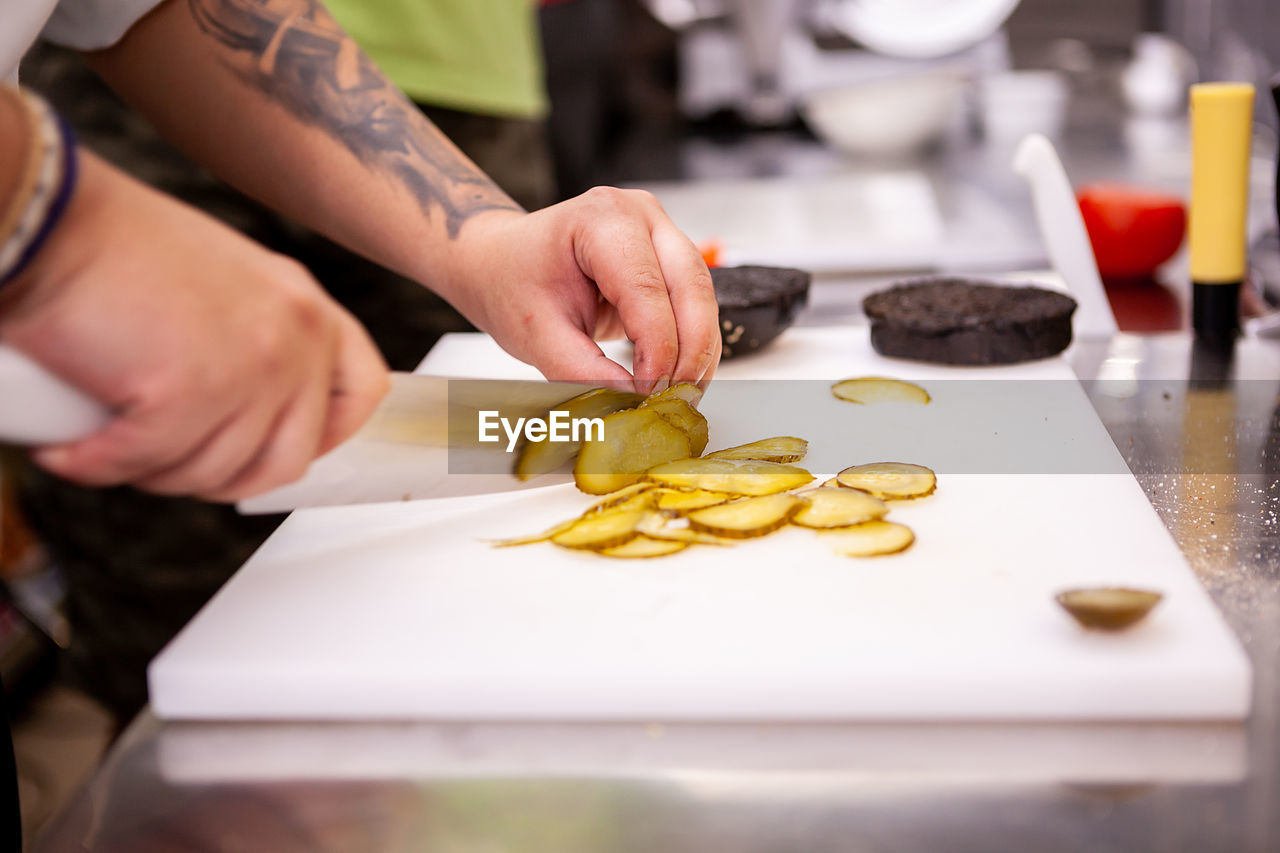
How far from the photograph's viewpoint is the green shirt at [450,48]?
1858 millimetres

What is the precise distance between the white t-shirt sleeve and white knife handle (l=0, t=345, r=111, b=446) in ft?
2.11

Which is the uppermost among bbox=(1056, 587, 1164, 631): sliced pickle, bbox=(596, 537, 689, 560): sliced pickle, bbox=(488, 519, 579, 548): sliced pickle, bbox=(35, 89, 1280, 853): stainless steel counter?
bbox=(1056, 587, 1164, 631): sliced pickle

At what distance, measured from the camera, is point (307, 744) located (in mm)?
667

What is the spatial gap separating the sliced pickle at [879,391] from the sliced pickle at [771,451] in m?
0.14

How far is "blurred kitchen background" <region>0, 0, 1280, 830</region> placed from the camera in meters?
1.73

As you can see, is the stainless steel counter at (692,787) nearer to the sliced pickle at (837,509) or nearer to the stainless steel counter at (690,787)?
the stainless steel counter at (690,787)

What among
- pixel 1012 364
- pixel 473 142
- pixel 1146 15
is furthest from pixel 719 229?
pixel 1146 15

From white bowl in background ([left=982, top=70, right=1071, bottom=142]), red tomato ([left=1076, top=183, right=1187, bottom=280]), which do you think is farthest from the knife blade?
white bowl in background ([left=982, top=70, right=1071, bottom=142])

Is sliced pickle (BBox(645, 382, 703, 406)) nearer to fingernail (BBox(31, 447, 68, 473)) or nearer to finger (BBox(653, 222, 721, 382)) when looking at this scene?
finger (BBox(653, 222, 721, 382))

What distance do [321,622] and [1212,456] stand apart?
2.45ft

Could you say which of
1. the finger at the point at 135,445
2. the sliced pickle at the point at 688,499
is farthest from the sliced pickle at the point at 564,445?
the finger at the point at 135,445

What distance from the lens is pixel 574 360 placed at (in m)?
1.01

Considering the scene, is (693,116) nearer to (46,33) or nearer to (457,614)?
(46,33)

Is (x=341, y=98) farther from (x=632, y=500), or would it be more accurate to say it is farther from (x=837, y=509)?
(x=837, y=509)
